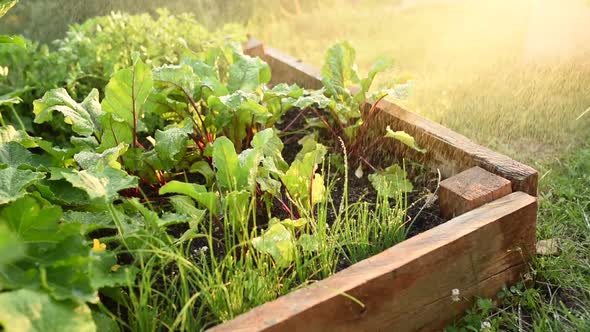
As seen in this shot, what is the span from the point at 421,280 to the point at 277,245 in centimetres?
35

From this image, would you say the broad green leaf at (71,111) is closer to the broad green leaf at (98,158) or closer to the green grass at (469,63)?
the broad green leaf at (98,158)

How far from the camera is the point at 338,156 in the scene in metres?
2.26

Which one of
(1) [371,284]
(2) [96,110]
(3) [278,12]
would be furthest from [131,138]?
(3) [278,12]

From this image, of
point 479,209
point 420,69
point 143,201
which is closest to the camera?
point 479,209

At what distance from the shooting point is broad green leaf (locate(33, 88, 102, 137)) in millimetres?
1932

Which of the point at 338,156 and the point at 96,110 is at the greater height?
the point at 96,110

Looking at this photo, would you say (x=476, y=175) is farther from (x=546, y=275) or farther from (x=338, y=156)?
(x=338, y=156)

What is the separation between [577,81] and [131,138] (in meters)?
1.82

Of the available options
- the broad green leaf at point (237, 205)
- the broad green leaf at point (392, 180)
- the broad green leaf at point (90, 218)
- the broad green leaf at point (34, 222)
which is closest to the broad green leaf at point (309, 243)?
the broad green leaf at point (237, 205)

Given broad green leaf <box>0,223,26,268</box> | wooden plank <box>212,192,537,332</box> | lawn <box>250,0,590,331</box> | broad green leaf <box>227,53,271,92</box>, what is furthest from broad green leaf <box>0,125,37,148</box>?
lawn <box>250,0,590,331</box>

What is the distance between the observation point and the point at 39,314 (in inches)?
49.4

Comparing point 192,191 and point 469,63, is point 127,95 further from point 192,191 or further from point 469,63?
point 469,63

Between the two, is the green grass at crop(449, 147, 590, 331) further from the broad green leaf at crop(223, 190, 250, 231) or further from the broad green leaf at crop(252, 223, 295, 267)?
the broad green leaf at crop(223, 190, 250, 231)

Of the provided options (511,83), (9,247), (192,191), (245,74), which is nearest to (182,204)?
(192,191)
